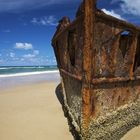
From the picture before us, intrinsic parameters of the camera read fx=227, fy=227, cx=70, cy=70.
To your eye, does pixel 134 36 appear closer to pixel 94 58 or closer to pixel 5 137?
pixel 94 58

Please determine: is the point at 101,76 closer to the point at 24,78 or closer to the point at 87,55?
the point at 87,55

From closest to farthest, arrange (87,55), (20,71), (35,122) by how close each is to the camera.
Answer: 1. (87,55)
2. (35,122)
3. (20,71)

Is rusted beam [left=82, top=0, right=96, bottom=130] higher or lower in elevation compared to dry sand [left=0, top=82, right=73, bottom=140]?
higher

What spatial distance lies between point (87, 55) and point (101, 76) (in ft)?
1.44

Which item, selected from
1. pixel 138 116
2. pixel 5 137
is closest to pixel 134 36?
pixel 138 116

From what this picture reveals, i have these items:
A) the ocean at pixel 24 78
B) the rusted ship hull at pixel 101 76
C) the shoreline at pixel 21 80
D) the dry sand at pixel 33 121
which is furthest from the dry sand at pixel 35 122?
the ocean at pixel 24 78

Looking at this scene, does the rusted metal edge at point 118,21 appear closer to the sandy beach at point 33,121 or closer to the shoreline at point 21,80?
the sandy beach at point 33,121

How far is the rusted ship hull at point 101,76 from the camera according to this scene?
327cm

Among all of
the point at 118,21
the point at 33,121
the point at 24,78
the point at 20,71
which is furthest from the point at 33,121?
the point at 20,71

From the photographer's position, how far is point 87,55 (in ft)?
10.7

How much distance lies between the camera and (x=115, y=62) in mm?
3564

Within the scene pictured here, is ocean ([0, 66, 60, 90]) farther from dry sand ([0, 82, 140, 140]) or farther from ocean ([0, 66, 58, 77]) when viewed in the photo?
dry sand ([0, 82, 140, 140])

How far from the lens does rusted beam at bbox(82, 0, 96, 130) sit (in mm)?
3174

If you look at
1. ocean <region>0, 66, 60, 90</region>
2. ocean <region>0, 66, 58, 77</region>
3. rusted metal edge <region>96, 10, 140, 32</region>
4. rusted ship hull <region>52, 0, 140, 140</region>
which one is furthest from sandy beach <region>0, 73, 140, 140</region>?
ocean <region>0, 66, 58, 77</region>
